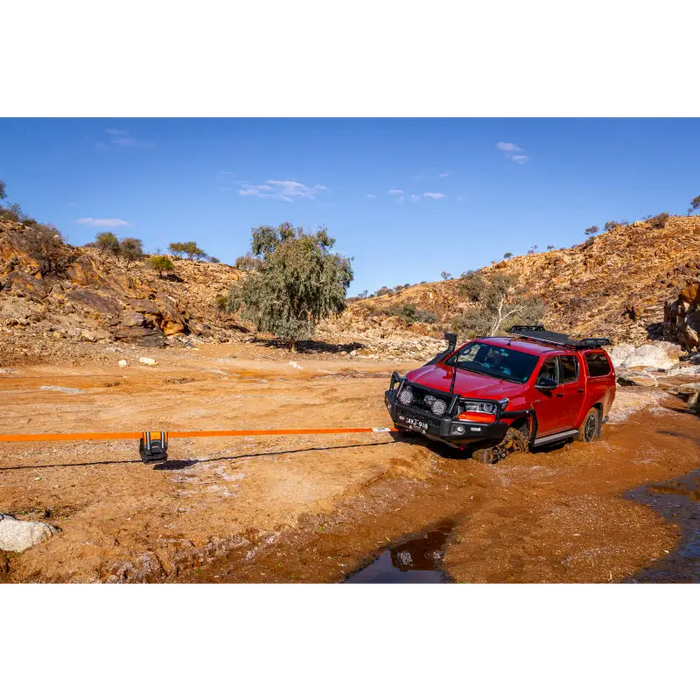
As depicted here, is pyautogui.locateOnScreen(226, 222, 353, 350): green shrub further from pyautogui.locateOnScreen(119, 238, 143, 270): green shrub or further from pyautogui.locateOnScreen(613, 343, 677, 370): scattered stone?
pyautogui.locateOnScreen(119, 238, 143, 270): green shrub

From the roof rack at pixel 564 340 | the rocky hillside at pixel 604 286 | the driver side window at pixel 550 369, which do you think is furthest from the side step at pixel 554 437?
the rocky hillside at pixel 604 286

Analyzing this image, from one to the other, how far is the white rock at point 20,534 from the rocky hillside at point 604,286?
98.4 feet

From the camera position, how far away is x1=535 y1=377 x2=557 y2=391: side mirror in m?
7.74

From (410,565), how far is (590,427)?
6.27 m

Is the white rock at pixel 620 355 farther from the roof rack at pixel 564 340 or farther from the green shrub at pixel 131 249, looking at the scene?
the green shrub at pixel 131 249

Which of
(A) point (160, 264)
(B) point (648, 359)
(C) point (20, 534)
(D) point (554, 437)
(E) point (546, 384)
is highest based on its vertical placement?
(A) point (160, 264)

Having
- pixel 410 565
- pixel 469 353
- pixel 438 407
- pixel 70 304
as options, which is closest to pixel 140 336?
pixel 70 304

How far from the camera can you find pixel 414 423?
7477mm

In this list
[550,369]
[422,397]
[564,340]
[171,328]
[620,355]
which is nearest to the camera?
[422,397]

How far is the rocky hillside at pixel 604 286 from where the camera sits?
39719mm

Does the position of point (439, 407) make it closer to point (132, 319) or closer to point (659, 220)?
point (132, 319)
